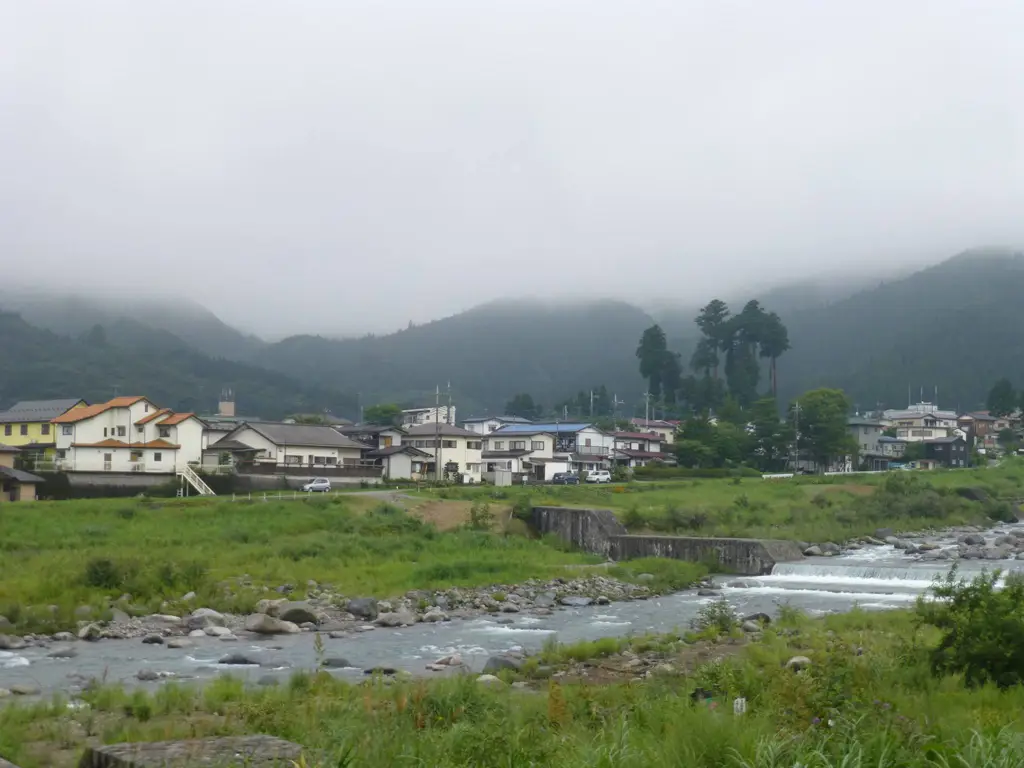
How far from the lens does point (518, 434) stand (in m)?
80.7

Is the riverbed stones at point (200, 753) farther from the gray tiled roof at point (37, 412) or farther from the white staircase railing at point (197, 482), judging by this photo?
the gray tiled roof at point (37, 412)

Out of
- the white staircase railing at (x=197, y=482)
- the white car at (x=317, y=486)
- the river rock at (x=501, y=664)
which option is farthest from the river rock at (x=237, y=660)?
the white car at (x=317, y=486)

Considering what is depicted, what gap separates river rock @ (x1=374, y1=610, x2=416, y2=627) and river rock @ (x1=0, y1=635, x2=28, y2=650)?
814cm

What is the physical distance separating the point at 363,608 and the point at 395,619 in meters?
1.24

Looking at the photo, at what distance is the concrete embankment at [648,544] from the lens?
1496 inches

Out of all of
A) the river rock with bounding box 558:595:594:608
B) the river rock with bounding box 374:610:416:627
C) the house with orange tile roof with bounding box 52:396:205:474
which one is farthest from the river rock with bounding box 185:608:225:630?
the house with orange tile roof with bounding box 52:396:205:474

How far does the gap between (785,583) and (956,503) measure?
2779 cm

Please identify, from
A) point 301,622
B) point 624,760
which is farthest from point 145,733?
point 301,622

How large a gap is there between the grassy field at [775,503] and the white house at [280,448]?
12442mm

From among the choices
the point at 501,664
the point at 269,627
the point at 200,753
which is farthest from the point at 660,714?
the point at 269,627

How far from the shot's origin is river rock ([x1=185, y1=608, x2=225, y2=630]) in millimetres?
23375

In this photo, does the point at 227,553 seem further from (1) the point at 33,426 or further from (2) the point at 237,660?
(1) the point at 33,426

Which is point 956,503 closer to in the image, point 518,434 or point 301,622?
point 518,434

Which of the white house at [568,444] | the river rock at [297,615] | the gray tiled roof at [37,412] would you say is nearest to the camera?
the river rock at [297,615]
